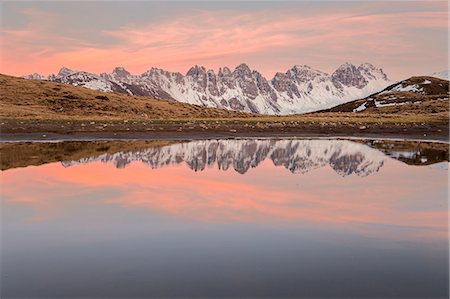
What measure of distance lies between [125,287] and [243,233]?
6023 millimetres

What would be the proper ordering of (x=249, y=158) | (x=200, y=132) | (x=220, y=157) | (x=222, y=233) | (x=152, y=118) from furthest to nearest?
(x=152, y=118) → (x=200, y=132) → (x=220, y=157) → (x=249, y=158) → (x=222, y=233)

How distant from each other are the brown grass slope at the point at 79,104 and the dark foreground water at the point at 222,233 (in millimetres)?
102592

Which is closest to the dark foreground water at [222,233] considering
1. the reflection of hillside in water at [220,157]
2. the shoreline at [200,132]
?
the reflection of hillside in water at [220,157]

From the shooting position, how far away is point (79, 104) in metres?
146

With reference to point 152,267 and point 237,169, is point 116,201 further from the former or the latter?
point 237,169

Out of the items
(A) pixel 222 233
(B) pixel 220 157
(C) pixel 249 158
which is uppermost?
(B) pixel 220 157

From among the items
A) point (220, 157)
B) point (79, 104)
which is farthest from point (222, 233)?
point (79, 104)

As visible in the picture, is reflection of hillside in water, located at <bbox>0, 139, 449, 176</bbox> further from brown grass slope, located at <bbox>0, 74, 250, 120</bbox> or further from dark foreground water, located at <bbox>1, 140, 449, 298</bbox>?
brown grass slope, located at <bbox>0, 74, 250, 120</bbox>

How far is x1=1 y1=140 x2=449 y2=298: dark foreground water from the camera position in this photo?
41.4ft

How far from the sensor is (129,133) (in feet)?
256

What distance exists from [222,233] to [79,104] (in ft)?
445

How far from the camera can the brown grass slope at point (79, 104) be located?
136500mm

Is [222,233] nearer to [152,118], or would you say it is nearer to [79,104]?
[152,118]

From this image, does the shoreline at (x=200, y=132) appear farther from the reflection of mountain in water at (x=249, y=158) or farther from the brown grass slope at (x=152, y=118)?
the reflection of mountain in water at (x=249, y=158)
